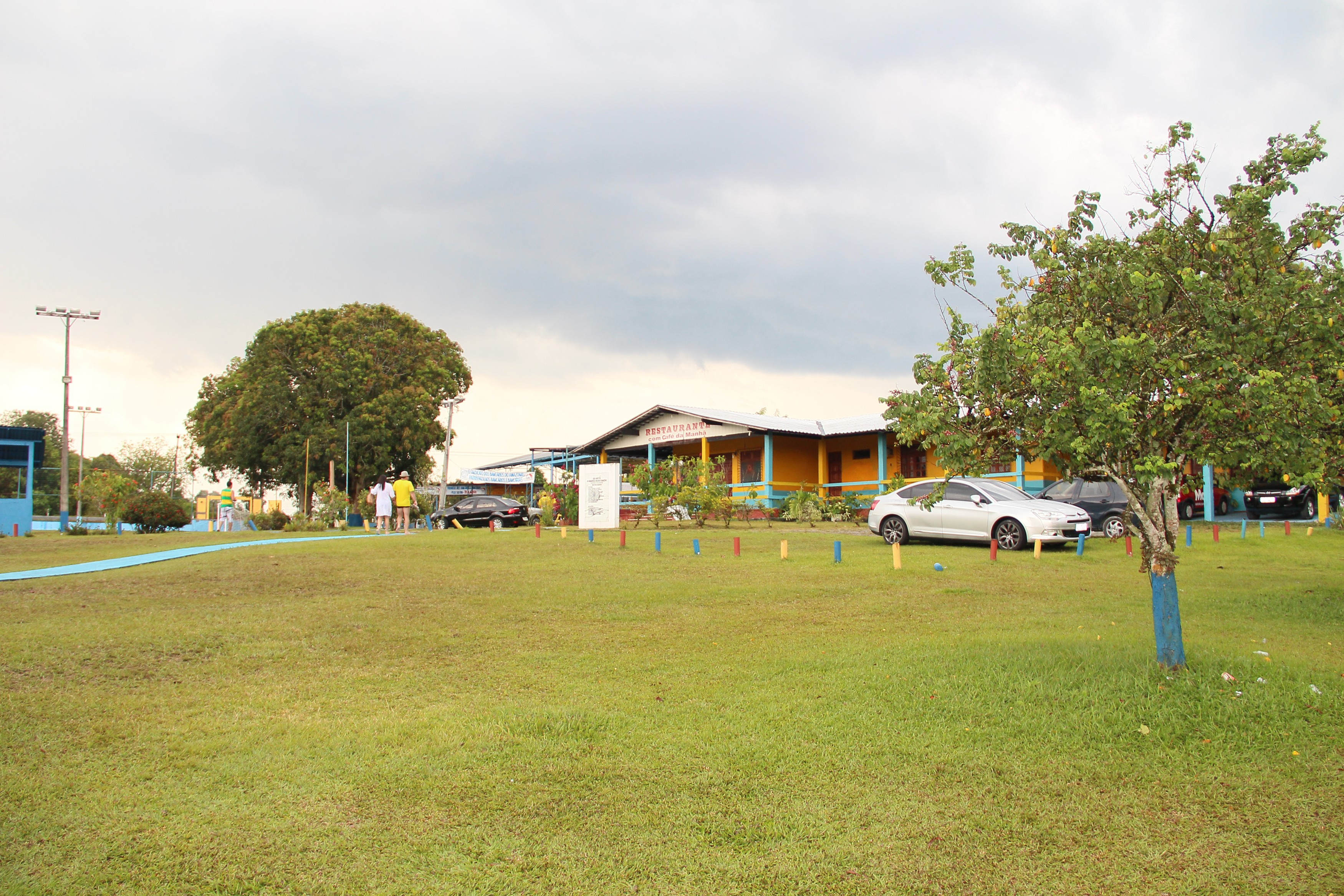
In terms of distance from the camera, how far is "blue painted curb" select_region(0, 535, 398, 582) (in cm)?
1261

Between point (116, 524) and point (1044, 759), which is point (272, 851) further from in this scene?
point (116, 524)

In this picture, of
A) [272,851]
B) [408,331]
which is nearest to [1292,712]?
[272,851]

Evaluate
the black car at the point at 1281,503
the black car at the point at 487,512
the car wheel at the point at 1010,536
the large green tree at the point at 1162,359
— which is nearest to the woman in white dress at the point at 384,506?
the black car at the point at 487,512

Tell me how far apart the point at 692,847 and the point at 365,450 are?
40.0m

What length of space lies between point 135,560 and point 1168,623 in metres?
15.3

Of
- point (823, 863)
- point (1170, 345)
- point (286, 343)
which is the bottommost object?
point (823, 863)

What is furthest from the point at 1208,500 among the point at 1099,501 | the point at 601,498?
the point at 601,498

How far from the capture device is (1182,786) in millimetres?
4484

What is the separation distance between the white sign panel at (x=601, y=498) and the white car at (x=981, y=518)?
673 centimetres

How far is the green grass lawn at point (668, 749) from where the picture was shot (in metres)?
3.66

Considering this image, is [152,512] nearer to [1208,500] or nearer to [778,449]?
[778,449]

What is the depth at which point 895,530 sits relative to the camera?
17594 millimetres

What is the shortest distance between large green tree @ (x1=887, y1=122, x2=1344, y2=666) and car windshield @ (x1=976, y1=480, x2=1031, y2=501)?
10.00 metres

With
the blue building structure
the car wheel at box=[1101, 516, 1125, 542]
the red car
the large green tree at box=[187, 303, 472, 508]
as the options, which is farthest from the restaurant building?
the blue building structure
